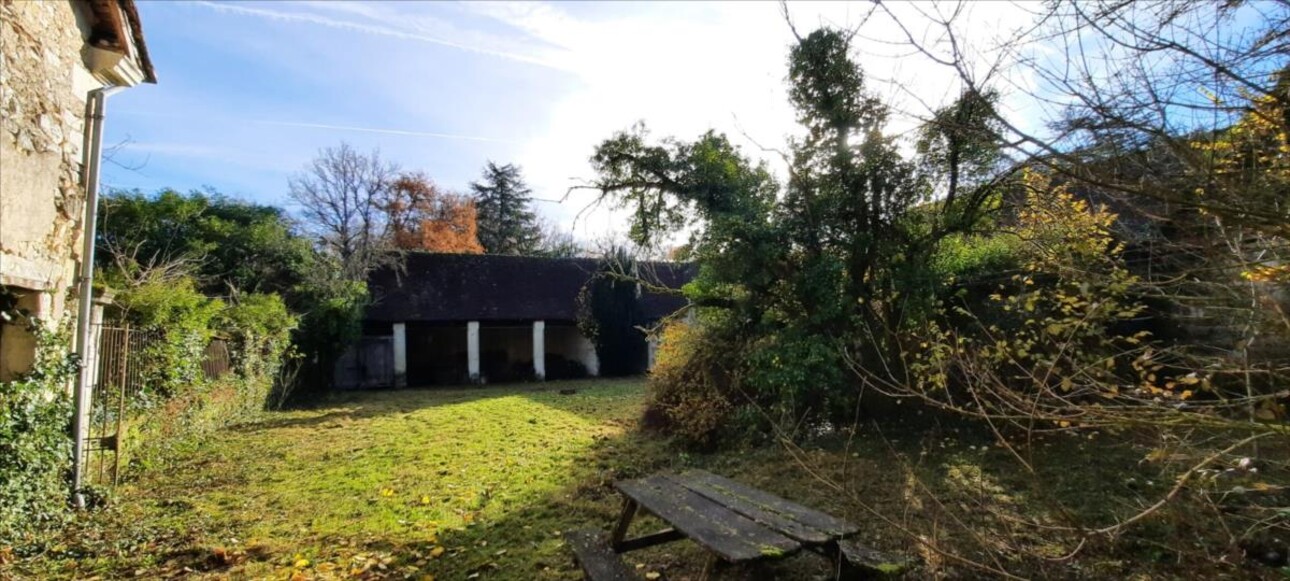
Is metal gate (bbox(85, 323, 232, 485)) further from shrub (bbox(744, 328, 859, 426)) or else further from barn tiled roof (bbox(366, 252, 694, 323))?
barn tiled roof (bbox(366, 252, 694, 323))

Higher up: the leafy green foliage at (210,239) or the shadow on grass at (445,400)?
the leafy green foliage at (210,239)

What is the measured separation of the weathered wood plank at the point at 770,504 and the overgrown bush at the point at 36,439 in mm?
5001

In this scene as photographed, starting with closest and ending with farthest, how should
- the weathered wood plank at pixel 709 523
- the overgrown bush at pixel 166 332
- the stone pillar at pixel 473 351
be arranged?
the weathered wood plank at pixel 709 523
the overgrown bush at pixel 166 332
the stone pillar at pixel 473 351

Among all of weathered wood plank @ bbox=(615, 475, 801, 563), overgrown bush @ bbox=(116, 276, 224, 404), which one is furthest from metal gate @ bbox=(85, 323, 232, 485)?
weathered wood plank @ bbox=(615, 475, 801, 563)

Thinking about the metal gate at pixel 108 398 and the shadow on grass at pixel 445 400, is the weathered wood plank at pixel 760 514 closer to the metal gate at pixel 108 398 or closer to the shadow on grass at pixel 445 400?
the metal gate at pixel 108 398

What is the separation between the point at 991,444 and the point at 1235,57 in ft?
17.2

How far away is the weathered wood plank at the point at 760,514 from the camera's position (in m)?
2.98

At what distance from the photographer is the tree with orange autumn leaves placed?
3194 cm

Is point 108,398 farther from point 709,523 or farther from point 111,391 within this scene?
point 709,523

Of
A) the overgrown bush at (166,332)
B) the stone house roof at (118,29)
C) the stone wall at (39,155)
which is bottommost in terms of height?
the overgrown bush at (166,332)

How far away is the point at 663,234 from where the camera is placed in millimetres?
9641

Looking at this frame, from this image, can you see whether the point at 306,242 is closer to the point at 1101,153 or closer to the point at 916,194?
the point at 916,194

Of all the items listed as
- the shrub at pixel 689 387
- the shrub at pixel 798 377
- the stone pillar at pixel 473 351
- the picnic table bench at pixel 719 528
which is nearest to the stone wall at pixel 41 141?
the picnic table bench at pixel 719 528

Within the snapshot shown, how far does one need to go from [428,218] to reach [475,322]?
51.4 feet
